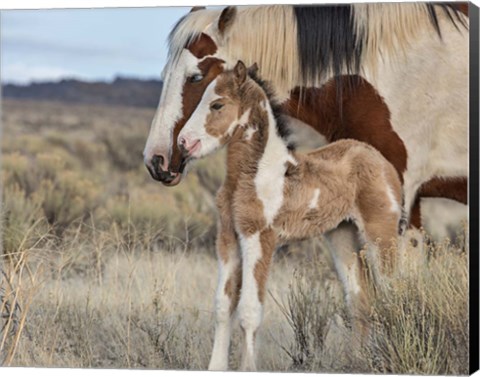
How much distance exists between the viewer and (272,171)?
10.5 meters

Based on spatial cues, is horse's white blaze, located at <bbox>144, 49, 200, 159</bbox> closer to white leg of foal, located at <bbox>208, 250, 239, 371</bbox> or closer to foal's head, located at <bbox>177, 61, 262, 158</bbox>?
foal's head, located at <bbox>177, 61, 262, 158</bbox>

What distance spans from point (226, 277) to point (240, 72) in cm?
140

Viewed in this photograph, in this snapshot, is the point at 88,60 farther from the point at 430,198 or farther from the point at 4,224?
the point at 430,198

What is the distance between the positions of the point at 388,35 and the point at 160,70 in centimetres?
170

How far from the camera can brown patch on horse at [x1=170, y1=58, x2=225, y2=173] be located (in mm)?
10672

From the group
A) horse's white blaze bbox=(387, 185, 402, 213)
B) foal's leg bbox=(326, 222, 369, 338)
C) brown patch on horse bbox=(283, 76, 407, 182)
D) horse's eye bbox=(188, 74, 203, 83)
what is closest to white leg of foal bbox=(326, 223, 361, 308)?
foal's leg bbox=(326, 222, 369, 338)

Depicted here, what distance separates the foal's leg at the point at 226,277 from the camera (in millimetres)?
10469

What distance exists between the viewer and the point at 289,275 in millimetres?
11281

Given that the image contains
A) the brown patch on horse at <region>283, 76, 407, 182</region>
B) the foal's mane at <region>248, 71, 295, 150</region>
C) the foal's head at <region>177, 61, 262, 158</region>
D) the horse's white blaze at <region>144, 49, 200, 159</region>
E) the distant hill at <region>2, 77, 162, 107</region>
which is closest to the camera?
the foal's head at <region>177, 61, 262, 158</region>

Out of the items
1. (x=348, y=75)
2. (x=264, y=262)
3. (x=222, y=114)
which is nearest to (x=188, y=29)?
(x=222, y=114)

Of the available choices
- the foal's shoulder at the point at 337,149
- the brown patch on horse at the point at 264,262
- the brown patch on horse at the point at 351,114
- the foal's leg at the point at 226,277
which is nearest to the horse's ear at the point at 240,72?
the brown patch on horse at the point at 351,114

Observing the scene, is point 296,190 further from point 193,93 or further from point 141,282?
point 141,282

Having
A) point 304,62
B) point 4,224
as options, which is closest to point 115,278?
point 4,224

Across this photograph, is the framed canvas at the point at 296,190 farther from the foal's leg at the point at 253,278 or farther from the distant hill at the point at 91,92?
the distant hill at the point at 91,92
